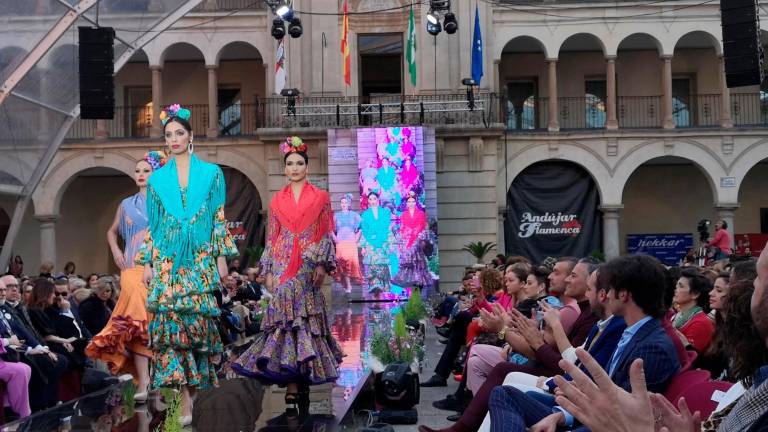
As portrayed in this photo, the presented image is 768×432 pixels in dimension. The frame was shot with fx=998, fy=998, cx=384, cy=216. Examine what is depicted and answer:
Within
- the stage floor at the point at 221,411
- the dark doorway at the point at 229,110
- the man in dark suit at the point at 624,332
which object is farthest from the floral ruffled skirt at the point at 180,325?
the dark doorway at the point at 229,110

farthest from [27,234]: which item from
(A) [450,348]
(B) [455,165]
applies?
(A) [450,348]

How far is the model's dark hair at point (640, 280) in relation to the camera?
200 inches

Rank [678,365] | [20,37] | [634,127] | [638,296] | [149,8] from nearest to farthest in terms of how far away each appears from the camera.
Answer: [678,365]
[638,296]
[20,37]
[149,8]
[634,127]

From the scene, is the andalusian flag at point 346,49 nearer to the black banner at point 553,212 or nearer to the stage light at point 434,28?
the stage light at point 434,28

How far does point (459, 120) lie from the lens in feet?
88.7

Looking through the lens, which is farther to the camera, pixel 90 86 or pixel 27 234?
pixel 27 234

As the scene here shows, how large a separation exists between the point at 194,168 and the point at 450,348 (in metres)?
3.94

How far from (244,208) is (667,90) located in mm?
12612

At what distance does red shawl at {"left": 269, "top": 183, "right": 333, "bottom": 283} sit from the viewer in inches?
335

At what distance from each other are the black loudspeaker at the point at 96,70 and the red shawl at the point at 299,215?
687 cm

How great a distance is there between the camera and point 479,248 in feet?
86.6

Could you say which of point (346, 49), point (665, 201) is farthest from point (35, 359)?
point (665, 201)

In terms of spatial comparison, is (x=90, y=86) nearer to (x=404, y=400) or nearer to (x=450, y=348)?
(x=450, y=348)

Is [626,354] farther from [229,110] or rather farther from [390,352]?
[229,110]
